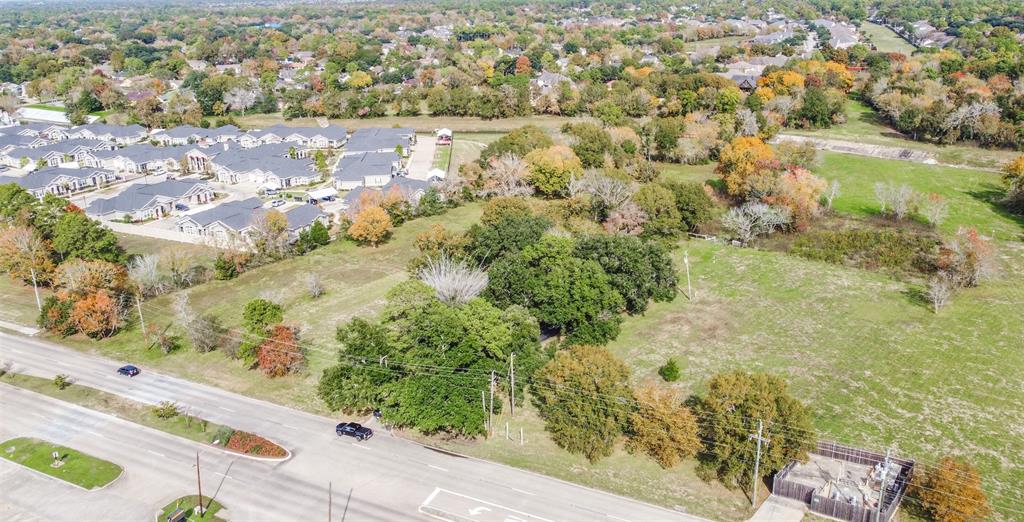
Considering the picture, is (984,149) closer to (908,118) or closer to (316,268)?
(908,118)

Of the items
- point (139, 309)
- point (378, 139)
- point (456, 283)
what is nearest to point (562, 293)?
point (456, 283)

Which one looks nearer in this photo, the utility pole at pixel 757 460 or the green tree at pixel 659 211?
the utility pole at pixel 757 460

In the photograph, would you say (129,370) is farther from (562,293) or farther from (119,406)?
(562,293)

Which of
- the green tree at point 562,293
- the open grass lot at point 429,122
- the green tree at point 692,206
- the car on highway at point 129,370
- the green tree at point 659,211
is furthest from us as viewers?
the open grass lot at point 429,122

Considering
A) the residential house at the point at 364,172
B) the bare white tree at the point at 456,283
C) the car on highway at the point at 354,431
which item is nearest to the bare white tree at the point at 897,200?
the bare white tree at the point at 456,283

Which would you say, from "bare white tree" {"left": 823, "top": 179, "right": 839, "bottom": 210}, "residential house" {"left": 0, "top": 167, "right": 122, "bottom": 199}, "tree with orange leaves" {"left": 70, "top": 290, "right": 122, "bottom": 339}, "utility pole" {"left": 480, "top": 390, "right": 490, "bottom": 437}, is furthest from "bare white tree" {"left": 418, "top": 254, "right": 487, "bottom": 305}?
"residential house" {"left": 0, "top": 167, "right": 122, "bottom": 199}

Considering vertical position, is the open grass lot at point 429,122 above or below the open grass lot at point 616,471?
above

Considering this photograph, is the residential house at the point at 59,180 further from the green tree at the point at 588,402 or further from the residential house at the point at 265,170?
the green tree at the point at 588,402
